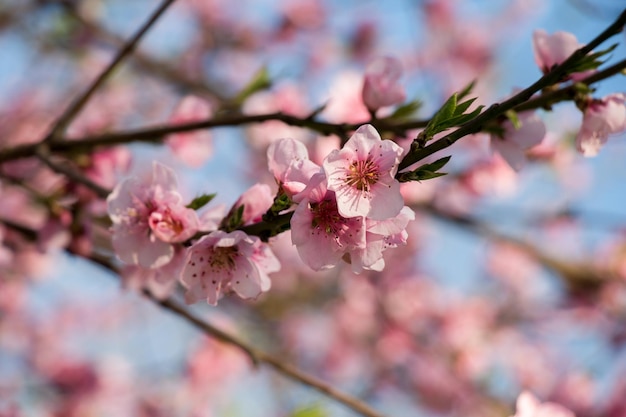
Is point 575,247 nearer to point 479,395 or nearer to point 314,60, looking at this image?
point 479,395

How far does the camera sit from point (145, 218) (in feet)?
4.22

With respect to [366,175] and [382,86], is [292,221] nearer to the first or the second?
[366,175]

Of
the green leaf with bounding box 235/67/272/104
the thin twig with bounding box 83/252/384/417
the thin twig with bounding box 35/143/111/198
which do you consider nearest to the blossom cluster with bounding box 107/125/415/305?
the thin twig with bounding box 35/143/111/198

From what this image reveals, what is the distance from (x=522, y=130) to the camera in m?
1.35

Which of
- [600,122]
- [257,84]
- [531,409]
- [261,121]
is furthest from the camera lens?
[257,84]

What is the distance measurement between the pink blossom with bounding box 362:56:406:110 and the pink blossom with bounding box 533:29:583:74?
0.33 m

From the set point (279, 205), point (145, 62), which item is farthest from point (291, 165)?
point (145, 62)

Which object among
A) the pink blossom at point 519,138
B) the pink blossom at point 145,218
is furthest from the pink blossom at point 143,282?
the pink blossom at point 519,138

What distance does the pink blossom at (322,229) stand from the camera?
1.03 m

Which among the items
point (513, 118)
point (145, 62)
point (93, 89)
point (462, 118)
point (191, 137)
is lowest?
point (462, 118)

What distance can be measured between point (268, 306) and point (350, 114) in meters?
4.30

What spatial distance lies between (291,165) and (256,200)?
0.49 ft

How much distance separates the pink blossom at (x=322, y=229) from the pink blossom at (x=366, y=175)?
1.3 inches

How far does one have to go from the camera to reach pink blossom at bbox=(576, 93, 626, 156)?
1.26 m
